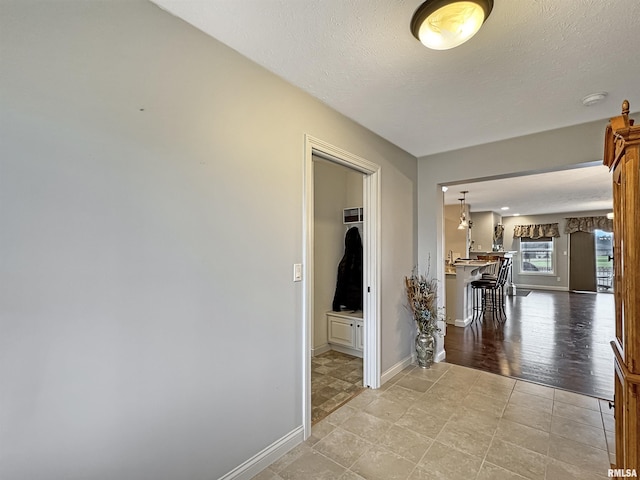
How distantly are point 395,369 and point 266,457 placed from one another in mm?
1697

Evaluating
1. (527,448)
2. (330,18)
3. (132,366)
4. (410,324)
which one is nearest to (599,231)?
(410,324)

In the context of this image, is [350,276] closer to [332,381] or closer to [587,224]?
[332,381]

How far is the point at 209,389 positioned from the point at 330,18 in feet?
6.36

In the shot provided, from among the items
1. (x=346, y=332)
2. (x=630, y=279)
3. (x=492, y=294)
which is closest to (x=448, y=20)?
(x=630, y=279)

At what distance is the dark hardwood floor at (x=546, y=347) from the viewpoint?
9.85 ft

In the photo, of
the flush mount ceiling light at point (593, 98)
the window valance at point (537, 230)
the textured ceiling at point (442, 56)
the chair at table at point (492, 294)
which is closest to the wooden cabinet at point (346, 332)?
the textured ceiling at point (442, 56)

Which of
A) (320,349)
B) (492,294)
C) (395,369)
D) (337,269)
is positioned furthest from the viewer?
(492,294)

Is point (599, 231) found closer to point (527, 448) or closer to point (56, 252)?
point (527, 448)

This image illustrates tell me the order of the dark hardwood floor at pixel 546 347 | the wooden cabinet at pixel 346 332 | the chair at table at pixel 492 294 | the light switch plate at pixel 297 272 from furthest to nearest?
the chair at table at pixel 492 294
the wooden cabinet at pixel 346 332
the dark hardwood floor at pixel 546 347
the light switch plate at pixel 297 272

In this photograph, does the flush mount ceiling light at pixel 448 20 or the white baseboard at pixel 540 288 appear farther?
the white baseboard at pixel 540 288

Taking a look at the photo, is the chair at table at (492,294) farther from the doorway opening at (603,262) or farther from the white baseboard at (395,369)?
the doorway opening at (603,262)

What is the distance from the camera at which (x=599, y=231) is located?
864cm

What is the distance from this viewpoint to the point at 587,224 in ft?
28.4

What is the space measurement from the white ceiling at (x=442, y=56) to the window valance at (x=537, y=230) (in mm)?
8439
